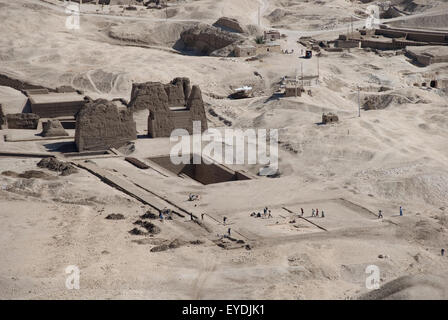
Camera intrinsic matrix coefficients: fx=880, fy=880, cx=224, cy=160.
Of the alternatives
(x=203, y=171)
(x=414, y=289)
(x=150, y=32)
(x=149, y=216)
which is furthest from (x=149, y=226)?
(x=150, y=32)

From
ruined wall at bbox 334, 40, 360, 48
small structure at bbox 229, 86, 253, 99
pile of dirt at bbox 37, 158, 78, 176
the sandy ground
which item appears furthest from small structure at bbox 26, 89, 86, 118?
ruined wall at bbox 334, 40, 360, 48

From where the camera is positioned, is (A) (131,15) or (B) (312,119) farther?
(A) (131,15)

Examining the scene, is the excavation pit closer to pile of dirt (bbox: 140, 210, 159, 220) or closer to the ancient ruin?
the ancient ruin

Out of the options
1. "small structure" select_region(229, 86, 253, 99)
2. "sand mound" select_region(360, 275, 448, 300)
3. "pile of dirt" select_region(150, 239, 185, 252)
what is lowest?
"small structure" select_region(229, 86, 253, 99)

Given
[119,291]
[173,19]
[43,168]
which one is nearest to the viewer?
[119,291]

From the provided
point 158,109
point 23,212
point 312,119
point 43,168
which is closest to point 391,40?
point 312,119

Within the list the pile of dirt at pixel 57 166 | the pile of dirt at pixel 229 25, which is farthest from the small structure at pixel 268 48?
the pile of dirt at pixel 57 166

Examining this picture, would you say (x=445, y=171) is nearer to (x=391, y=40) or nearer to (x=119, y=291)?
(x=119, y=291)

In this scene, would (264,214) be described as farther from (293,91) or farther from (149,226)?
(293,91)
